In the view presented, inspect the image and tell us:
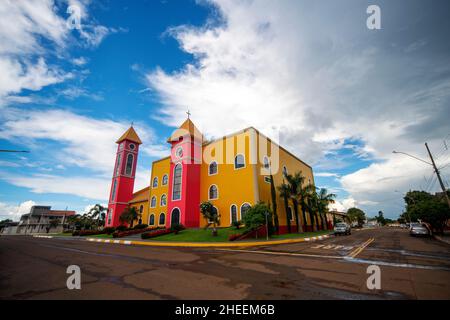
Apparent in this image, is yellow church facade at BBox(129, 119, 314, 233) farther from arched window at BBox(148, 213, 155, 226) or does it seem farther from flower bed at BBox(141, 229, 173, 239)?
flower bed at BBox(141, 229, 173, 239)

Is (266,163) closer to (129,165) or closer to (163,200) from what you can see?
(163,200)

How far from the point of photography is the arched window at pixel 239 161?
2500 cm

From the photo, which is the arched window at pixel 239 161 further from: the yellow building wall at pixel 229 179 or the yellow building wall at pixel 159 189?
the yellow building wall at pixel 159 189

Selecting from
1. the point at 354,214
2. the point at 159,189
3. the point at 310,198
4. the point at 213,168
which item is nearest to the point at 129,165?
the point at 159,189

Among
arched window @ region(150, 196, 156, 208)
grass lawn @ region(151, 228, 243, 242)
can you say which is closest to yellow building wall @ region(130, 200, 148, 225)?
arched window @ region(150, 196, 156, 208)

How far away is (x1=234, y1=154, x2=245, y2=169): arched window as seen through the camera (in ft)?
82.0

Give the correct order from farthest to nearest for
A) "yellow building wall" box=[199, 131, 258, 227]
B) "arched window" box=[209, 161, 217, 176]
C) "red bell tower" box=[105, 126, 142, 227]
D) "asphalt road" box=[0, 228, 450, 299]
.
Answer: "red bell tower" box=[105, 126, 142, 227], "arched window" box=[209, 161, 217, 176], "yellow building wall" box=[199, 131, 258, 227], "asphalt road" box=[0, 228, 450, 299]

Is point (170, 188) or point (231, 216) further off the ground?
point (170, 188)
